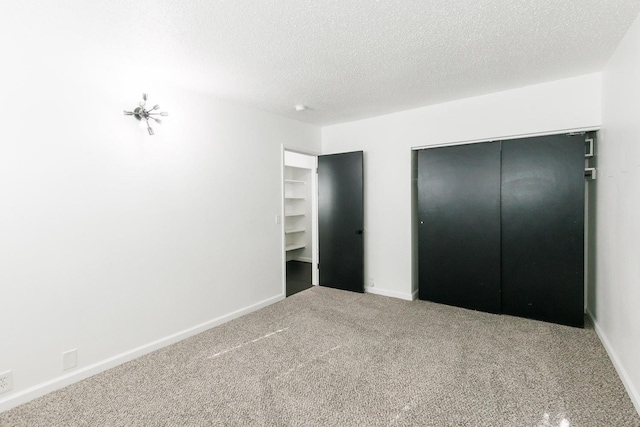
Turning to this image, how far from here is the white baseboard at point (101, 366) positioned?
196cm

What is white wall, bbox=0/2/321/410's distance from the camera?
6.45 ft

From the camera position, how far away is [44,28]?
194 centimetres

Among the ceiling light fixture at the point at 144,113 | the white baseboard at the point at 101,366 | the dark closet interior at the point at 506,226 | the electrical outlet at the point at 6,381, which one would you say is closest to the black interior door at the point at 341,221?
the dark closet interior at the point at 506,226

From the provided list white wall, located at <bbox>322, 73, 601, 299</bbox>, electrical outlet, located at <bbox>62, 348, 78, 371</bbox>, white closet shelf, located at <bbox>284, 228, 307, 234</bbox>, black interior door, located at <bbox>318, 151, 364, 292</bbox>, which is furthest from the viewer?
white closet shelf, located at <bbox>284, 228, 307, 234</bbox>

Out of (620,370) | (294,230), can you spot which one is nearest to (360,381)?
(620,370)

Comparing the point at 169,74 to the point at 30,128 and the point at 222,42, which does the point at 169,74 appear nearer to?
the point at 222,42

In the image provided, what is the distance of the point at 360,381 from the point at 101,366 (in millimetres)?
2004

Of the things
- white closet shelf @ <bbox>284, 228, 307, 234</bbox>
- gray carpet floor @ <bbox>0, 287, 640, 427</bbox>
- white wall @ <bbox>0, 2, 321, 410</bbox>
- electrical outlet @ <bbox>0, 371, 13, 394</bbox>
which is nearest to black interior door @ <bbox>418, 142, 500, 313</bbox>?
gray carpet floor @ <bbox>0, 287, 640, 427</bbox>

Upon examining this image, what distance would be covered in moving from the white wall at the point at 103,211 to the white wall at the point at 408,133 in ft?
5.50

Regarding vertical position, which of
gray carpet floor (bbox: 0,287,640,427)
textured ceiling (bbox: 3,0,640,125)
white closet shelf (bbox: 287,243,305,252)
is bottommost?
gray carpet floor (bbox: 0,287,640,427)

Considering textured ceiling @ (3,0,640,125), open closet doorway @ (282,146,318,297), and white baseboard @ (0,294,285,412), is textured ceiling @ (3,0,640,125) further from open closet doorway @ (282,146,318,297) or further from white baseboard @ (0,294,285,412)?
open closet doorway @ (282,146,318,297)

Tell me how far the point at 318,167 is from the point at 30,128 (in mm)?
3190

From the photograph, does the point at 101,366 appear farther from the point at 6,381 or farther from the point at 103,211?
the point at 103,211

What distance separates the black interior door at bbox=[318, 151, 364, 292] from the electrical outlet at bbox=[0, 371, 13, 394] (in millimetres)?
3356
